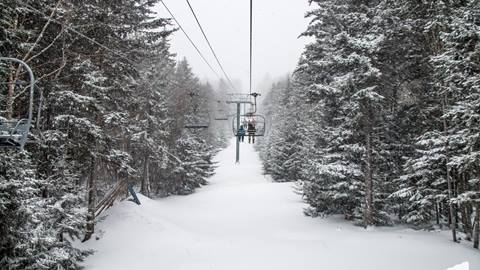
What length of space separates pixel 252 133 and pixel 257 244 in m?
6.65

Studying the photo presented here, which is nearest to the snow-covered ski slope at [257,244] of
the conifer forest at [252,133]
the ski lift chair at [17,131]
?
the conifer forest at [252,133]

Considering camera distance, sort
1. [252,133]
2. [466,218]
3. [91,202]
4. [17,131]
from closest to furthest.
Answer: [17,131]
[91,202]
[466,218]
[252,133]

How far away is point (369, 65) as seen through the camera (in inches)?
662

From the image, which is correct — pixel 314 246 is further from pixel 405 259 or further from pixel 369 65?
pixel 369 65

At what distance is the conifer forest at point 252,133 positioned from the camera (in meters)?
10.7

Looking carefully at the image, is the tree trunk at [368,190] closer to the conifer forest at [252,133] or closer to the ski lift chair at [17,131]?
the conifer forest at [252,133]

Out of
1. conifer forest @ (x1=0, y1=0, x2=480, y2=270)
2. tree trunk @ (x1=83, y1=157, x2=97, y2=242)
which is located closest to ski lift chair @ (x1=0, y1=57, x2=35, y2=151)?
conifer forest @ (x1=0, y1=0, x2=480, y2=270)

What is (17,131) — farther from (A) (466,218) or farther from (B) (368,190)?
(A) (466,218)

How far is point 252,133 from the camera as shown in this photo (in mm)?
20734

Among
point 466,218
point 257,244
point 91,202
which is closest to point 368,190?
point 466,218

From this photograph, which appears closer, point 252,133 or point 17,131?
point 17,131

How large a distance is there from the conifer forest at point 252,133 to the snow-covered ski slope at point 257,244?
0.10m

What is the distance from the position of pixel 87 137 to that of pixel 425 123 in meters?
14.6

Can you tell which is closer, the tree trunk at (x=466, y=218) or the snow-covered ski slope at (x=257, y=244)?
the snow-covered ski slope at (x=257, y=244)
